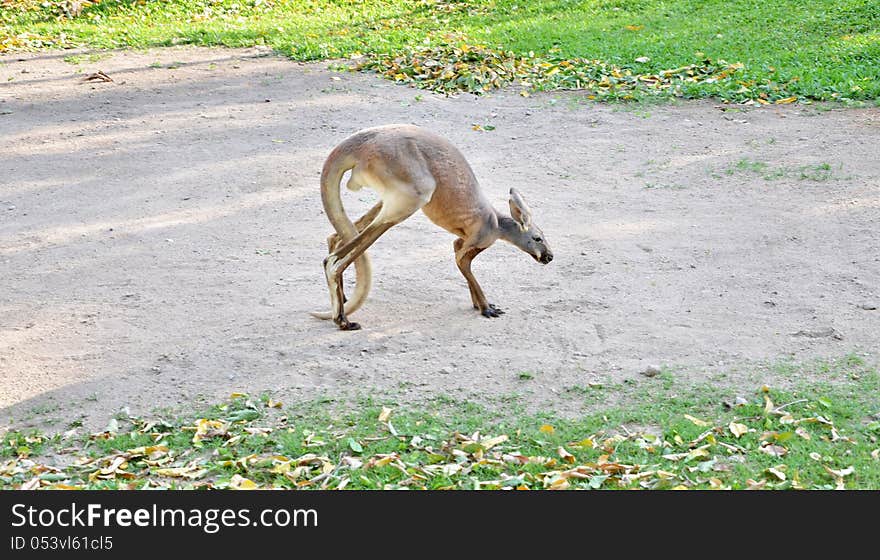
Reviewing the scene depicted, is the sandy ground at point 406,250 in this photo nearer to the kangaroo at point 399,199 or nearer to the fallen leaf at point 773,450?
the kangaroo at point 399,199

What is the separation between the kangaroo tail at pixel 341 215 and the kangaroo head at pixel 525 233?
105cm

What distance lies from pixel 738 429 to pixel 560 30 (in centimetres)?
1039

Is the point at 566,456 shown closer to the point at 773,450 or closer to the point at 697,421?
the point at 697,421

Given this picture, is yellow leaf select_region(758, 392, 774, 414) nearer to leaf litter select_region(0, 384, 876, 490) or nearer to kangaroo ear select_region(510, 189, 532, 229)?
leaf litter select_region(0, 384, 876, 490)

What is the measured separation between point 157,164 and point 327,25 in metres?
6.62

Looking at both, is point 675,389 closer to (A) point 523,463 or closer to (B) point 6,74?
(A) point 523,463

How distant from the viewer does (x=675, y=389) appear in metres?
5.99

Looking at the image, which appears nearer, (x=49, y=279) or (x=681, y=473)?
(x=681, y=473)

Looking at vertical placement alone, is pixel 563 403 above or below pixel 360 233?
below

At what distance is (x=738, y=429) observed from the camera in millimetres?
5465

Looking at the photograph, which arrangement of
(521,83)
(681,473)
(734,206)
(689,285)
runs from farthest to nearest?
(521,83) < (734,206) < (689,285) < (681,473)

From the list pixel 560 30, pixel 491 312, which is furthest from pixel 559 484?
pixel 560 30

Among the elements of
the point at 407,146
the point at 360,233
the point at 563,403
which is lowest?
the point at 563,403

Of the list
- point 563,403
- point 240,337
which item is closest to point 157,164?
point 240,337
